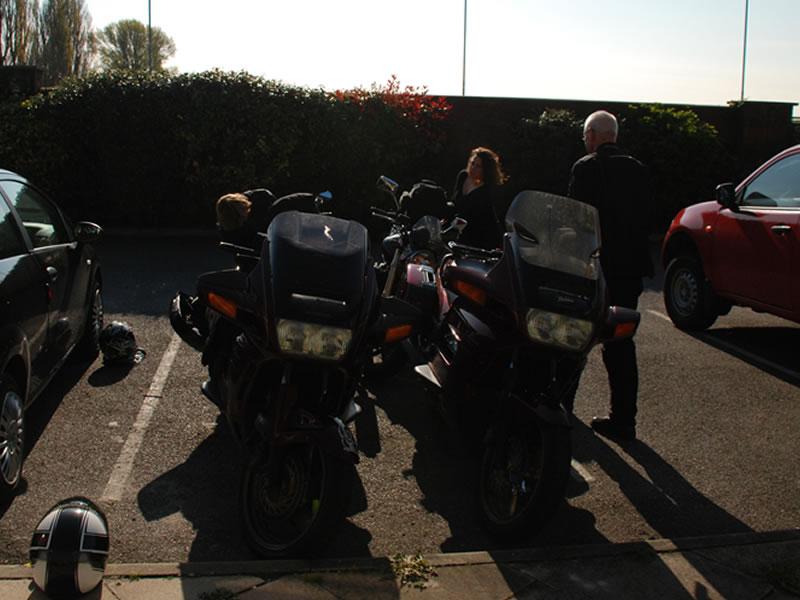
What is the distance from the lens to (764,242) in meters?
7.51

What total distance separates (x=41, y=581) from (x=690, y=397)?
197 inches

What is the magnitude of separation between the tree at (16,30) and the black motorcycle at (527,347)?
55928mm

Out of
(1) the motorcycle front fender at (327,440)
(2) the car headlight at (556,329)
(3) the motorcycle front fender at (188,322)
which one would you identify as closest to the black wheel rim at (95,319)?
(3) the motorcycle front fender at (188,322)

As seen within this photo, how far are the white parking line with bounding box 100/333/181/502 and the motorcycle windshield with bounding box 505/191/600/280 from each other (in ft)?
8.08

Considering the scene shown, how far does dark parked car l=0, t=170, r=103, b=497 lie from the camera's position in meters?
4.29

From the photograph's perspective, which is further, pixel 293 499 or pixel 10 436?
pixel 10 436

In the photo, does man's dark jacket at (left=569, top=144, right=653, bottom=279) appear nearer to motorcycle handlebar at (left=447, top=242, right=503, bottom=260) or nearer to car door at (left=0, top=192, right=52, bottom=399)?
motorcycle handlebar at (left=447, top=242, right=503, bottom=260)

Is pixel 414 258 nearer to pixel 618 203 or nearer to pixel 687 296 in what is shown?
pixel 618 203

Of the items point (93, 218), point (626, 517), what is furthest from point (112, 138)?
point (626, 517)

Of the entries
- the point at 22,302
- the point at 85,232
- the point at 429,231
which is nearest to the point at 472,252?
the point at 429,231

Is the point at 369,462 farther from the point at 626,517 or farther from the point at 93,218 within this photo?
the point at 93,218

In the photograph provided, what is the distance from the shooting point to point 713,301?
8500mm

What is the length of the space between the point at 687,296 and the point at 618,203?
155 inches

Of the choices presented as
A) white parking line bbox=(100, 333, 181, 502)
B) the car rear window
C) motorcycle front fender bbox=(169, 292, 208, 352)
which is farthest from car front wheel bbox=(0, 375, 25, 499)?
motorcycle front fender bbox=(169, 292, 208, 352)
